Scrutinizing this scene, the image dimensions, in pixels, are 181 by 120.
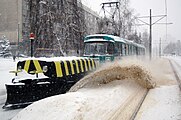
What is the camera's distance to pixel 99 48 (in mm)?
15656

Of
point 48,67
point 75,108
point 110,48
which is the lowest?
point 75,108

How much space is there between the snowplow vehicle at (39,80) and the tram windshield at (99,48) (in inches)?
206

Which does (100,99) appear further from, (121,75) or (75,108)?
(121,75)

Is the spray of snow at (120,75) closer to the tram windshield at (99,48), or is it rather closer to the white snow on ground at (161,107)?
the white snow on ground at (161,107)

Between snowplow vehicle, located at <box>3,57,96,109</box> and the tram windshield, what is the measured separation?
17.2ft

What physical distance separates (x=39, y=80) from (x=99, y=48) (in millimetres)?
7505

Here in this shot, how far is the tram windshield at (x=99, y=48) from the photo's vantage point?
51.0ft

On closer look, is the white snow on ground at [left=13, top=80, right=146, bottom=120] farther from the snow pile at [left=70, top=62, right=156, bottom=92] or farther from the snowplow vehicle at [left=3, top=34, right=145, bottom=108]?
the snow pile at [left=70, top=62, right=156, bottom=92]

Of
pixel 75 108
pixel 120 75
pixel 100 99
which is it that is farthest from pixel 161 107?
pixel 120 75

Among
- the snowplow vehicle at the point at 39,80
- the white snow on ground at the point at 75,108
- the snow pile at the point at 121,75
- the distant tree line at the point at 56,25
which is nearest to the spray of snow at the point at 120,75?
the snow pile at the point at 121,75

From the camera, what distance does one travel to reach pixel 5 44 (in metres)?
56.4

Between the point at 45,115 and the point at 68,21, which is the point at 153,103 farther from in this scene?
the point at 68,21

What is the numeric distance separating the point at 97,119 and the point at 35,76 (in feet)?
11.4

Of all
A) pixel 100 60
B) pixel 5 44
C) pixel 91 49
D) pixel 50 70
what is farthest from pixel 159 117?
pixel 5 44
